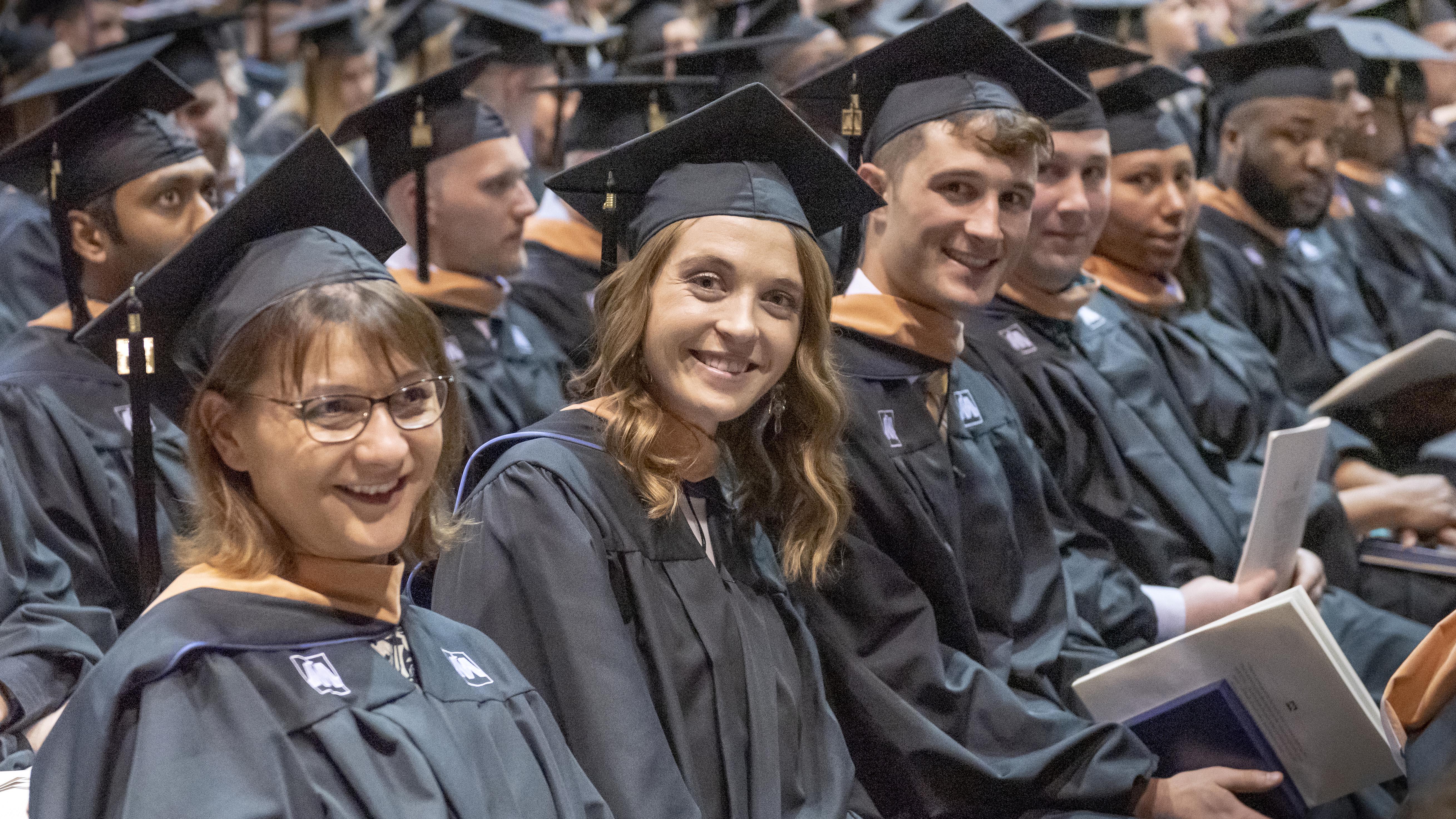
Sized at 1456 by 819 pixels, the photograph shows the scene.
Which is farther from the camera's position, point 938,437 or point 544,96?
point 544,96

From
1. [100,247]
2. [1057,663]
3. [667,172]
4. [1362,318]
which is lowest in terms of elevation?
[1362,318]

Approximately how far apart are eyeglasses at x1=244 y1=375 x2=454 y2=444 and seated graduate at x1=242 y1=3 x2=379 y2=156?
15.5 feet

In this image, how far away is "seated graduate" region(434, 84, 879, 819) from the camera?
6.86 feet

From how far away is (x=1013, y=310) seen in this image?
3.66 meters

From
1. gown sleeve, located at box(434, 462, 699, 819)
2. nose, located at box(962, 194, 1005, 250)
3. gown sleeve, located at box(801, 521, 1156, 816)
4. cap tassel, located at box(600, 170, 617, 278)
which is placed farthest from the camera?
nose, located at box(962, 194, 1005, 250)

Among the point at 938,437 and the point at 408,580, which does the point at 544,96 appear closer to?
the point at 938,437

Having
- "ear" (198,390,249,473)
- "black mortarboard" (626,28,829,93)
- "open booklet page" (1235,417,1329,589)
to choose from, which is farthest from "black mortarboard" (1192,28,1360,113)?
"ear" (198,390,249,473)

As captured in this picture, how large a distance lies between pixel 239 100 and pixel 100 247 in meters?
4.49

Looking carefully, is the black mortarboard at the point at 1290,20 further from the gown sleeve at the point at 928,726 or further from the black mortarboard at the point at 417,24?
the gown sleeve at the point at 928,726

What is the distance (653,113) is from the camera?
4984 millimetres

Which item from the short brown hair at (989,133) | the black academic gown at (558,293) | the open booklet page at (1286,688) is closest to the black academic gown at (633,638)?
the open booklet page at (1286,688)

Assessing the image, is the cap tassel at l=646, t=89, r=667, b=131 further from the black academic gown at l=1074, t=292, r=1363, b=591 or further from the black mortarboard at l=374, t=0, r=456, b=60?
the black academic gown at l=1074, t=292, r=1363, b=591

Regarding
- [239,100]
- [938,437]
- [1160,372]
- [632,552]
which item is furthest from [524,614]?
[239,100]

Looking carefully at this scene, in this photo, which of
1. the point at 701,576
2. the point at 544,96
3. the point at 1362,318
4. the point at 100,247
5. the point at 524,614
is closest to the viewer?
the point at 524,614
